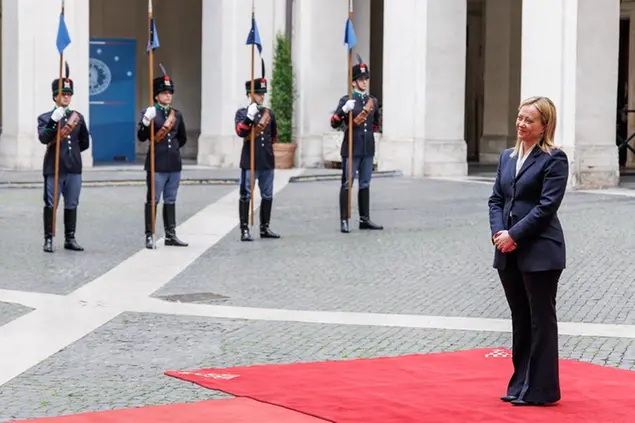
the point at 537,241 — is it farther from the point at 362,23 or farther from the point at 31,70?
the point at 362,23

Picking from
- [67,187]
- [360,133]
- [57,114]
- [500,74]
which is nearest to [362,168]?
[360,133]

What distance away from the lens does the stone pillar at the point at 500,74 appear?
30.8 m

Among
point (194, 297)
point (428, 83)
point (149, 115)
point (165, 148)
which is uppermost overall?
point (428, 83)

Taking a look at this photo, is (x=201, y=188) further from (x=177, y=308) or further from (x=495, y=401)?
(x=495, y=401)

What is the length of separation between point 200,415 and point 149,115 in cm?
790

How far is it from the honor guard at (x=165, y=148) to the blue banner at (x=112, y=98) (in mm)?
15622

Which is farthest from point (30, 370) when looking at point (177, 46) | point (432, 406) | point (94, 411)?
point (177, 46)

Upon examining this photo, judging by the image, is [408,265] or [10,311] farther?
[408,265]

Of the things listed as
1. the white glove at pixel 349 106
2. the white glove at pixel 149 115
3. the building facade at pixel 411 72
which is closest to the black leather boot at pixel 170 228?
the white glove at pixel 149 115

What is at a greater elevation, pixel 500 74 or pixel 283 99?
pixel 500 74

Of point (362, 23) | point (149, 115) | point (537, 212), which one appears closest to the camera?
point (537, 212)

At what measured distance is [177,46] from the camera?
33938 millimetres

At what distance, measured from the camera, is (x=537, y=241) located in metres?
7.10

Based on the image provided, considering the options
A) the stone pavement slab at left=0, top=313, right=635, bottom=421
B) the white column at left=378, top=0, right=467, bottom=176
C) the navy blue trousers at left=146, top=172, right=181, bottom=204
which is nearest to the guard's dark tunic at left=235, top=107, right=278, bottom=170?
the navy blue trousers at left=146, top=172, right=181, bottom=204
